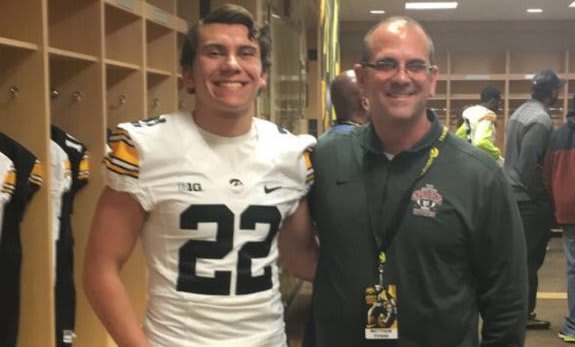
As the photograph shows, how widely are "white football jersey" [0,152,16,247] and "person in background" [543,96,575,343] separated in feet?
10.7

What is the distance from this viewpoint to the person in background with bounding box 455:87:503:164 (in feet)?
21.4

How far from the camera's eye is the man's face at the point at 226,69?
1557 mm

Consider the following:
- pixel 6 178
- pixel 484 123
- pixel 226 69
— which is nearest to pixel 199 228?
pixel 226 69

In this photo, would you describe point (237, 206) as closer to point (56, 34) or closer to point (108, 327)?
point (108, 327)

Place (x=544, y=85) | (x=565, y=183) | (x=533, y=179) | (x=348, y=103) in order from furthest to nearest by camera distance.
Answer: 1. (x=544, y=85)
2. (x=533, y=179)
3. (x=565, y=183)
4. (x=348, y=103)

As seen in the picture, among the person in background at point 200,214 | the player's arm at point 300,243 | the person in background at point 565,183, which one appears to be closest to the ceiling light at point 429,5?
the person in background at point 565,183

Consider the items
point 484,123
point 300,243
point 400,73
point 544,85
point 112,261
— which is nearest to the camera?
point 112,261

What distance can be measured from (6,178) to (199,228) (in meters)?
1.05

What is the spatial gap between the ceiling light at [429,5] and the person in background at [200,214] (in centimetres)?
800

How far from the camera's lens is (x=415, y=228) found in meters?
1.67

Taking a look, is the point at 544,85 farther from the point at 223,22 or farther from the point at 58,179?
the point at 223,22

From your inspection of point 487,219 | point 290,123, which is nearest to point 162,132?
point 487,219

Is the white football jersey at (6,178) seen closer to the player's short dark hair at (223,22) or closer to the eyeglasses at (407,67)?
the player's short dark hair at (223,22)

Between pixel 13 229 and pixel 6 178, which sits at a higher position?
pixel 6 178
